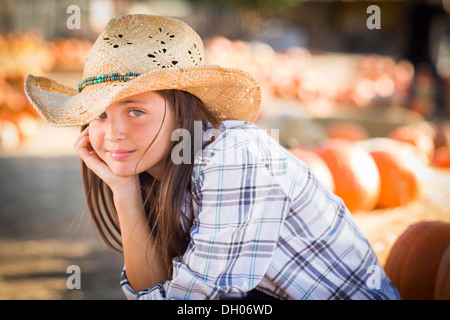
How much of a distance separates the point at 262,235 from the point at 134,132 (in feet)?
1.72

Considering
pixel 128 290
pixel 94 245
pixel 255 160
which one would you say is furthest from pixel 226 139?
pixel 94 245

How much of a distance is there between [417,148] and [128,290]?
3.72m

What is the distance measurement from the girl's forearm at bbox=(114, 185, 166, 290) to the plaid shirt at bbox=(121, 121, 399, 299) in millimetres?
94

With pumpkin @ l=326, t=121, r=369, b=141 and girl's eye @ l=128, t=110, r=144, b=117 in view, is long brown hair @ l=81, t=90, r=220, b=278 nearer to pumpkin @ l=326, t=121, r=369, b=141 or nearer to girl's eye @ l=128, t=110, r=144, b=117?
girl's eye @ l=128, t=110, r=144, b=117

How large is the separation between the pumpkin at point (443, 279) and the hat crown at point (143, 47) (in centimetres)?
128

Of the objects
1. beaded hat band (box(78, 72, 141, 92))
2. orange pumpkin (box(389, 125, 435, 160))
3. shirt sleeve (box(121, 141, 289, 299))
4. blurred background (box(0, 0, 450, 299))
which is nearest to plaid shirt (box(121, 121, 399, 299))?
shirt sleeve (box(121, 141, 289, 299))

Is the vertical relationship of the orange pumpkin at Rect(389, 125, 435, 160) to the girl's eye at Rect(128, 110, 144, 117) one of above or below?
below

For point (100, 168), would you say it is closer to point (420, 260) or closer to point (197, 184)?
point (197, 184)

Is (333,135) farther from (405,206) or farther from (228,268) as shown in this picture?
(228,268)

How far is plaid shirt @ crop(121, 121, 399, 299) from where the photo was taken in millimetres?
1368
